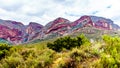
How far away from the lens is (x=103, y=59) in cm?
1805

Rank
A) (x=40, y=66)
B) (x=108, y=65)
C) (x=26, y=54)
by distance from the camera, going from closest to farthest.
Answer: (x=108, y=65) → (x=40, y=66) → (x=26, y=54)

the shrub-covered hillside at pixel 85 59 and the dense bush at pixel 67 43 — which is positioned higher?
the shrub-covered hillside at pixel 85 59

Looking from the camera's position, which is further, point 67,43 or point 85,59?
point 67,43

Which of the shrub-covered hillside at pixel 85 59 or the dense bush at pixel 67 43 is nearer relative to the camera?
the shrub-covered hillside at pixel 85 59

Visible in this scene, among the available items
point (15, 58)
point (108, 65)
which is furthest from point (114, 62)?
point (15, 58)

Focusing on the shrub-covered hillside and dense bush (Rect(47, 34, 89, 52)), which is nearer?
the shrub-covered hillside

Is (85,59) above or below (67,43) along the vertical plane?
above

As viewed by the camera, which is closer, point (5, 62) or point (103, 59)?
point (103, 59)

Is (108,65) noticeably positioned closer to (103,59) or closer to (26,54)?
(103,59)

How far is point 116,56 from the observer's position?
715 inches

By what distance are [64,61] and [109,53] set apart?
129 inches

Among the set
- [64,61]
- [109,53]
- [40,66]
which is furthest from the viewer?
[40,66]

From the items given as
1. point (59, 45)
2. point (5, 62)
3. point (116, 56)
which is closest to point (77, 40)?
point (59, 45)

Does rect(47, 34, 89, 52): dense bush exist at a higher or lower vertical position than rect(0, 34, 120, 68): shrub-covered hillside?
lower
